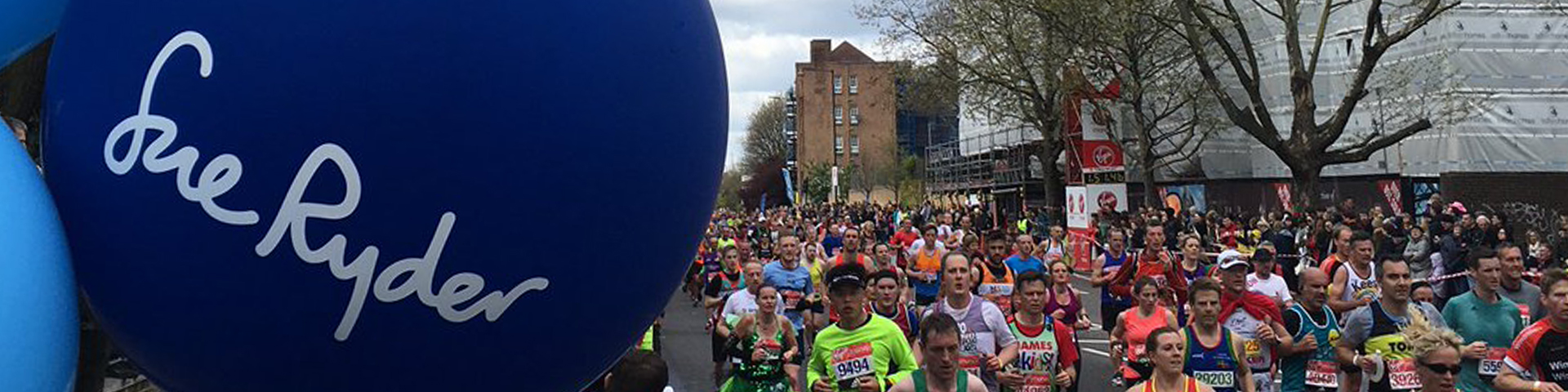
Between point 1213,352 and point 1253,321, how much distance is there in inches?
40.4

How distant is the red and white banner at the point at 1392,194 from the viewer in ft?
95.0

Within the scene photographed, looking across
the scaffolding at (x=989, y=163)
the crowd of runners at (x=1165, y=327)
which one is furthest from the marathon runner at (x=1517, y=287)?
the scaffolding at (x=989, y=163)

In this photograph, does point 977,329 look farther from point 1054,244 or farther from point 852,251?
point 1054,244

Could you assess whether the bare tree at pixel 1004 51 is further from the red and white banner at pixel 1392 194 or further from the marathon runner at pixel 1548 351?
the marathon runner at pixel 1548 351

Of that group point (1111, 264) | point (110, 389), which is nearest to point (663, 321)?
point (1111, 264)

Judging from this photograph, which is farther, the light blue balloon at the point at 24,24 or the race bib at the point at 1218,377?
the race bib at the point at 1218,377

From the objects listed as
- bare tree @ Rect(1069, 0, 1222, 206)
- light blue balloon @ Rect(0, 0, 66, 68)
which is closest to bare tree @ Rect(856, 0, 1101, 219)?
bare tree @ Rect(1069, 0, 1222, 206)

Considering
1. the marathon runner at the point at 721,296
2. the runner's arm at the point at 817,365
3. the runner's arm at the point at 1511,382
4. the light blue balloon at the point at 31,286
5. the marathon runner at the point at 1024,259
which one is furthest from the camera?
the marathon runner at the point at 1024,259

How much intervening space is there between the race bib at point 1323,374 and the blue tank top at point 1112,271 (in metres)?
3.39

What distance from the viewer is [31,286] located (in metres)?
2.45

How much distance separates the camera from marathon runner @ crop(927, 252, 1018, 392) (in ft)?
27.5

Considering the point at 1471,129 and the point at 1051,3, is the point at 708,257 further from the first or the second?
the point at 1471,129

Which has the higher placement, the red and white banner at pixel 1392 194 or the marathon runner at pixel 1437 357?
the red and white banner at pixel 1392 194

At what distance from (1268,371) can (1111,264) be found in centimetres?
425
